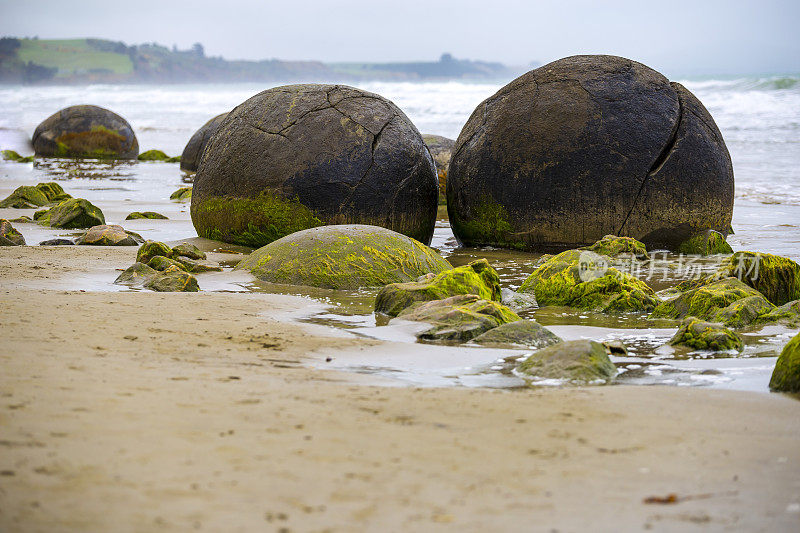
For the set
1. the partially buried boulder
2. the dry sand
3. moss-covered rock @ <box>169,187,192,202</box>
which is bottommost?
moss-covered rock @ <box>169,187,192,202</box>

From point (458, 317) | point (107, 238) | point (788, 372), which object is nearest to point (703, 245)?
point (458, 317)

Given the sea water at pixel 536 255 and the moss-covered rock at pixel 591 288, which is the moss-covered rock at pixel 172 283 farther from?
the moss-covered rock at pixel 591 288

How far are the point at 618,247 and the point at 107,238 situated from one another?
4.20m

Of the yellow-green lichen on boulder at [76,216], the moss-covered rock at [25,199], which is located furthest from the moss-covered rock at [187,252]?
the moss-covered rock at [25,199]

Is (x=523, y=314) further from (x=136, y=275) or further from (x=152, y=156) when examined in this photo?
(x=152, y=156)

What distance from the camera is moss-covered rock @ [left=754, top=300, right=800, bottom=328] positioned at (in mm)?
4598

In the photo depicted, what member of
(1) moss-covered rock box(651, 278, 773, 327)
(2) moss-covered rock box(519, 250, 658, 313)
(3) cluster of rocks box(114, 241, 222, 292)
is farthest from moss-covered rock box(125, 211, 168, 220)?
(1) moss-covered rock box(651, 278, 773, 327)

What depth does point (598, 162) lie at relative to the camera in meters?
7.24

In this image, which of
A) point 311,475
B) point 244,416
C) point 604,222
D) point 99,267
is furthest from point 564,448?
point 604,222

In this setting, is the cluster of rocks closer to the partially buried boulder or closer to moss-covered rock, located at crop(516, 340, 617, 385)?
moss-covered rock, located at crop(516, 340, 617, 385)

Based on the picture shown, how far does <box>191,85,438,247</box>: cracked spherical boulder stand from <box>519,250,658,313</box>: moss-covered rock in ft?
6.75

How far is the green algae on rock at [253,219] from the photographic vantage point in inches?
283

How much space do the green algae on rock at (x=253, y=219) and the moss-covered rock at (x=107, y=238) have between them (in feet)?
2.33

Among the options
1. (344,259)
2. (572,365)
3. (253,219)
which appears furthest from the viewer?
(253,219)
